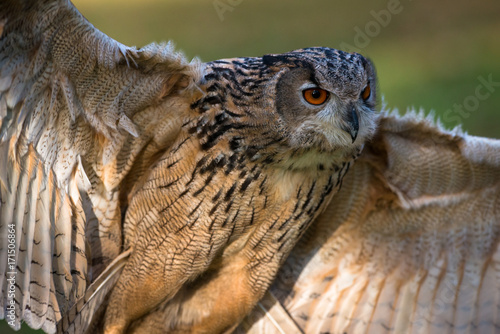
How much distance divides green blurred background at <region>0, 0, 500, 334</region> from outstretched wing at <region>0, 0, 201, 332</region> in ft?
13.9

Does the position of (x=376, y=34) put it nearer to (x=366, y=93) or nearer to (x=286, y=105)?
(x=366, y=93)

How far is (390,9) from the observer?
9.20 metres

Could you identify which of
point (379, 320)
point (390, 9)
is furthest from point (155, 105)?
point (390, 9)

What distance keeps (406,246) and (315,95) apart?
3.85 feet

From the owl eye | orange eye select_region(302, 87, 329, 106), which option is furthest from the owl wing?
orange eye select_region(302, 87, 329, 106)

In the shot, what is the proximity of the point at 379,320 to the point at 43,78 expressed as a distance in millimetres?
2002

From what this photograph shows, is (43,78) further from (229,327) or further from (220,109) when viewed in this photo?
(229,327)

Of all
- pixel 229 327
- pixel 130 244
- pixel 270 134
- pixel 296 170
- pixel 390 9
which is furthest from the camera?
pixel 390 9

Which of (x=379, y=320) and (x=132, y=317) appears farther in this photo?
(x=379, y=320)

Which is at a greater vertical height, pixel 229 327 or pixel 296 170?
pixel 296 170

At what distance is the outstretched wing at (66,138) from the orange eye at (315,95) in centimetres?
42

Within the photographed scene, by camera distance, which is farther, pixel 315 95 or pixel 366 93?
pixel 366 93

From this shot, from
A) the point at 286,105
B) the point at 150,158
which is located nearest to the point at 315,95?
the point at 286,105

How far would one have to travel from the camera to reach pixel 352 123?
98.3 inches
